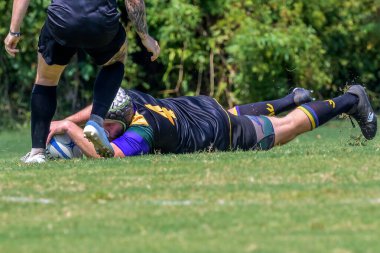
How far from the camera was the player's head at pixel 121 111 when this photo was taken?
884 centimetres

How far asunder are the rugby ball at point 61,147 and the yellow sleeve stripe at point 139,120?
50 cm

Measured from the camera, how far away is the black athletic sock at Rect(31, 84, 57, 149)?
8508 mm

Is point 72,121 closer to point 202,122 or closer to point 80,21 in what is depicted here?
point 202,122

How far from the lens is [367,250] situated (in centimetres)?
493

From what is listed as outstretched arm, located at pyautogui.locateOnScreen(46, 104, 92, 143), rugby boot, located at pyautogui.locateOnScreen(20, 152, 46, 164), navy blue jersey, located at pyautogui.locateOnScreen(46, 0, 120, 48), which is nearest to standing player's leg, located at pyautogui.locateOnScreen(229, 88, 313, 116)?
outstretched arm, located at pyautogui.locateOnScreen(46, 104, 92, 143)

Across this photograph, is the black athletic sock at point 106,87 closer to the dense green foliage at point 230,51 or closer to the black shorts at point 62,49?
the black shorts at point 62,49

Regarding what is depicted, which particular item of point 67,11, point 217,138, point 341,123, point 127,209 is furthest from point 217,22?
point 127,209

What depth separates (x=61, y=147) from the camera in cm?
895

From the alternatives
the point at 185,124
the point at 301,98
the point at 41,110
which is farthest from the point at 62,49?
the point at 301,98

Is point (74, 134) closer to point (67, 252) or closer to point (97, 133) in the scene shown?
point (97, 133)

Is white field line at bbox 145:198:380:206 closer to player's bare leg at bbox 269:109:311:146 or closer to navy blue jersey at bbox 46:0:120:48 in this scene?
navy blue jersey at bbox 46:0:120:48

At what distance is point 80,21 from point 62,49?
357 mm

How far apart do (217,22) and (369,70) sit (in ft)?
8.99

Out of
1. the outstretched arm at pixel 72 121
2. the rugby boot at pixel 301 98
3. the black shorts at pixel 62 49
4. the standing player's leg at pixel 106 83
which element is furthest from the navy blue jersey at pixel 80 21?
the rugby boot at pixel 301 98
